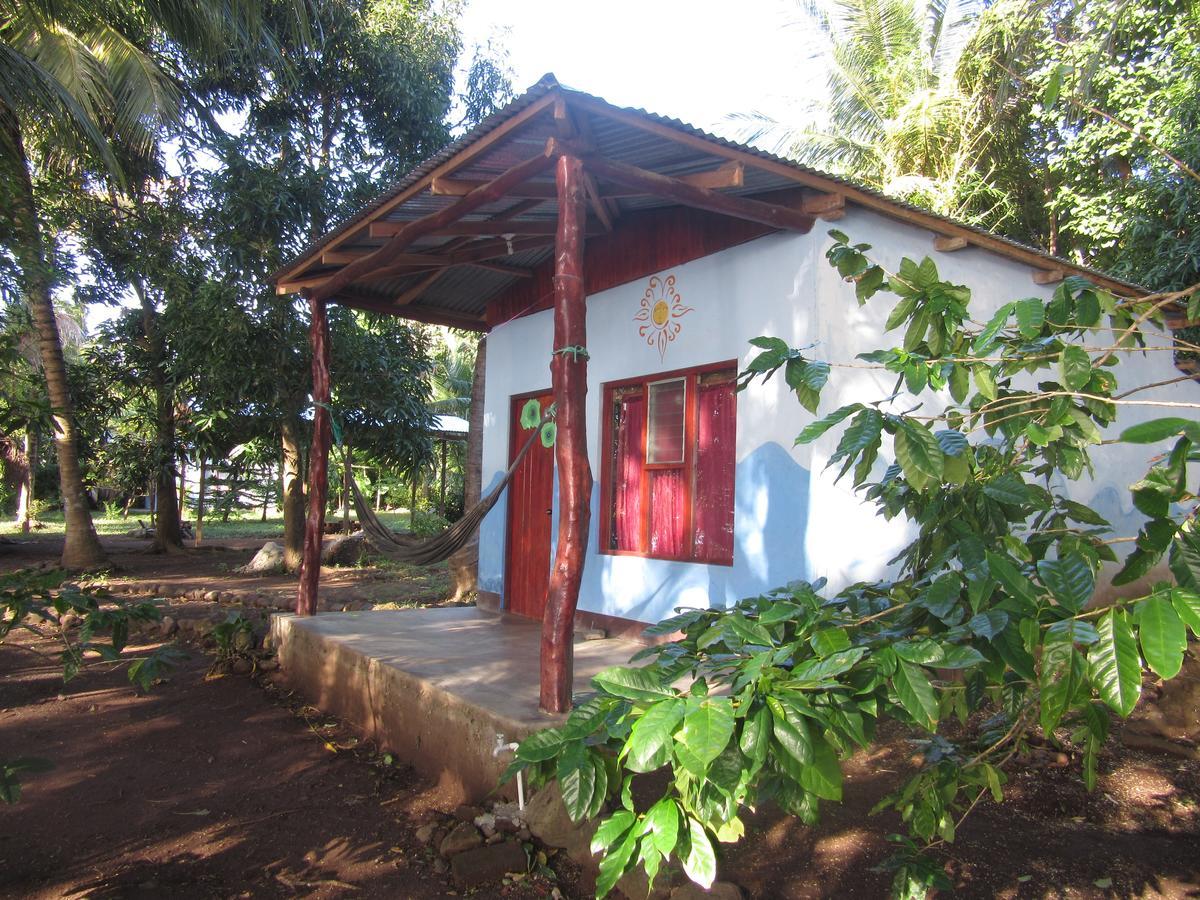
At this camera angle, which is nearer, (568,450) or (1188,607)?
(1188,607)

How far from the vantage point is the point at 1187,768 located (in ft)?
11.8

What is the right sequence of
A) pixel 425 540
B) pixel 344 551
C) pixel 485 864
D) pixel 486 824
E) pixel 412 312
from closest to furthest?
pixel 485 864 < pixel 486 824 < pixel 425 540 < pixel 412 312 < pixel 344 551

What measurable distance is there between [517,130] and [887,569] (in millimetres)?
2806

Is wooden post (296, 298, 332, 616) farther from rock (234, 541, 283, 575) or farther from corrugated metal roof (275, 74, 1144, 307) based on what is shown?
rock (234, 541, 283, 575)

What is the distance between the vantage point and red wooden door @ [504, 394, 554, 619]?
6031 mm

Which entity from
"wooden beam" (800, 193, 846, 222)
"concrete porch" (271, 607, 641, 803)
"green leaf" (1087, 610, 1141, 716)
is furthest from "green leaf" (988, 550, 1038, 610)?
"wooden beam" (800, 193, 846, 222)

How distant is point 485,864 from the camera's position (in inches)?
113

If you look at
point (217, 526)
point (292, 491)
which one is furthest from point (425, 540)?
point (217, 526)

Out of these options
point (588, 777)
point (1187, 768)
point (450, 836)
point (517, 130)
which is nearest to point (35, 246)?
point (517, 130)

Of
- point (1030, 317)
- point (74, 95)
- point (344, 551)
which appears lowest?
point (344, 551)

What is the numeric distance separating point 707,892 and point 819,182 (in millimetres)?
3183

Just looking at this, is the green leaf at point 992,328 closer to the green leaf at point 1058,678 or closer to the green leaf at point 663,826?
the green leaf at point 1058,678

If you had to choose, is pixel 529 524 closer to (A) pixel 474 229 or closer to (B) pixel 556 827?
(A) pixel 474 229

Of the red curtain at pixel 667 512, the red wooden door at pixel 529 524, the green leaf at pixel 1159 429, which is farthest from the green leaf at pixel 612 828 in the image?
the red wooden door at pixel 529 524
